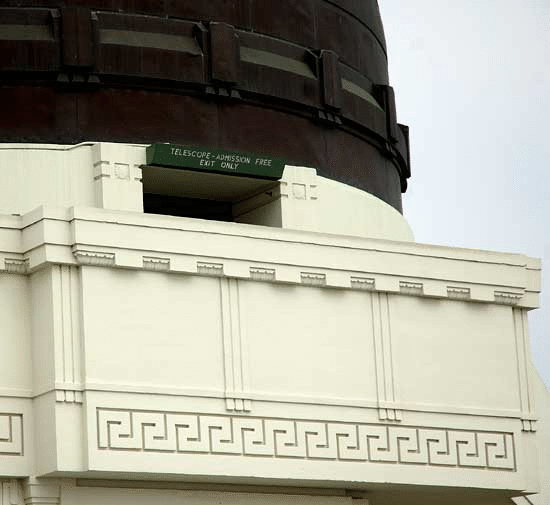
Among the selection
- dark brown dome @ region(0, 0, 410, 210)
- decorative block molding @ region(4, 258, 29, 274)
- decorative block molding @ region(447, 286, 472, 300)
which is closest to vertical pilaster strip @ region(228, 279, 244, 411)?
decorative block molding @ region(4, 258, 29, 274)

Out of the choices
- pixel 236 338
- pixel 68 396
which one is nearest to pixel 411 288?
pixel 236 338

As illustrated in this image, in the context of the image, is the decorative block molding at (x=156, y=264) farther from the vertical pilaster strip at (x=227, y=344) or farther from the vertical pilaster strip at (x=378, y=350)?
the vertical pilaster strip at (x=378, y=350)

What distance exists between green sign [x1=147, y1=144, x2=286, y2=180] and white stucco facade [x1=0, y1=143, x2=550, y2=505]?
28cm

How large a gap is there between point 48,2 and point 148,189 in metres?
3.05

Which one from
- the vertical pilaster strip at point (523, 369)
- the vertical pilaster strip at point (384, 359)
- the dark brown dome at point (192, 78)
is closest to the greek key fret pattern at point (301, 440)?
the vertical pilaster strip at point (384, 359)

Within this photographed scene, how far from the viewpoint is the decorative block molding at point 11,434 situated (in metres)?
24.4

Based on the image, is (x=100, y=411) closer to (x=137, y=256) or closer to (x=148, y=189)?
(x=137, y=256)

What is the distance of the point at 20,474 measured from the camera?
961 inches

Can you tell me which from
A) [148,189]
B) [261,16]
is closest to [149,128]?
[148,189]

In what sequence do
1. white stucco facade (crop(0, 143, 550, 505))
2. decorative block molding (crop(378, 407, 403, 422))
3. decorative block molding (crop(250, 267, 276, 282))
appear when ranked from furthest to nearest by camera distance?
decorative block molding (crop(378, 407, 403, 422)), decorative block molding (crop(250, 267, 276, 282)), white stucco facade (crop(0, 143, 550, 505))

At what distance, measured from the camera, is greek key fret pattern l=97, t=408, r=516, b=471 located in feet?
81.1

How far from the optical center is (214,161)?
28125 mm

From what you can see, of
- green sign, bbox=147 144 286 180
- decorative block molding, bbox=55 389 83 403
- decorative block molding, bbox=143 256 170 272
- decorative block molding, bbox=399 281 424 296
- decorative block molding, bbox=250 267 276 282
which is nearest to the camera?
decorative block molding, bbox=55 389 83 403

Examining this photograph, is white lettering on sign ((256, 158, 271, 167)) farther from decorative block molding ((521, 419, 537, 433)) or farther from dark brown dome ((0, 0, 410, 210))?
decorative block molding ((521, 419, 537, 433))
